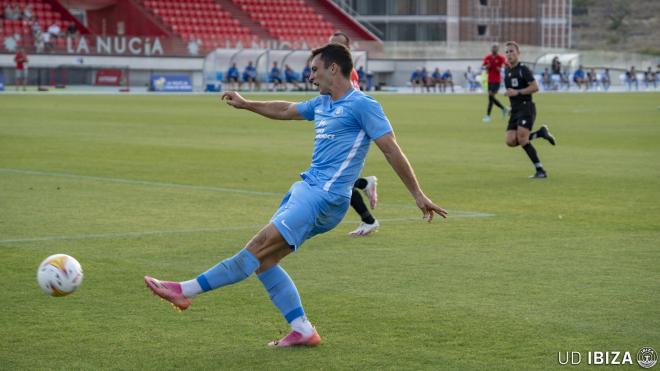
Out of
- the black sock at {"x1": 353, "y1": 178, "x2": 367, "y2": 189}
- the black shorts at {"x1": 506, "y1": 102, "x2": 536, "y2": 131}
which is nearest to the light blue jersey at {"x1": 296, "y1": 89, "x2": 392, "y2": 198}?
the black sock at {"x1": 353, "y1": 178, "x2": 367, "y2": 189}

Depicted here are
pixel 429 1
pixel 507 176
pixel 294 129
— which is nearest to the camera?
pixel 507 176

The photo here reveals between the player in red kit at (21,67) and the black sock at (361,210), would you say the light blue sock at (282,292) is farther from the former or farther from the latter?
the player in red kit at (21,67)

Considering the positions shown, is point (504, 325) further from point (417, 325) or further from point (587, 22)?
point (587, 22)

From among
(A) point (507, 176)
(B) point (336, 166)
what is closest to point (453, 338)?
(B) point (336, 166)

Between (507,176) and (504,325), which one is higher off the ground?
(504,325)

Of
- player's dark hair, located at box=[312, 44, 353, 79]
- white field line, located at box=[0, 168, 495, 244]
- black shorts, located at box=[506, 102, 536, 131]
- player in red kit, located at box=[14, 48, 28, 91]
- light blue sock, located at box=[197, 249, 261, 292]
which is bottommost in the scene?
player in red kit, located at box=[14, 48, 28, 91]

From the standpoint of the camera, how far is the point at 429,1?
93.8m

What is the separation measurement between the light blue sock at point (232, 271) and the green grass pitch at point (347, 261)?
17.7 inches

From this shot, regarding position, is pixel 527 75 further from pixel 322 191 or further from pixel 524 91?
pixel 322 191

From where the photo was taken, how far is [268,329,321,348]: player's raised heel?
7.14m

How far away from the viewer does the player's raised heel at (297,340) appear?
7.14m

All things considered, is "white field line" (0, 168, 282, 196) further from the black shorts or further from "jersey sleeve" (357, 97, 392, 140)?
"jersey sleeve" (357, 97, 392, 140)

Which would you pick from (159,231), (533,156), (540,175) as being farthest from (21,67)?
(159,231)

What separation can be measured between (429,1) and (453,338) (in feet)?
290
